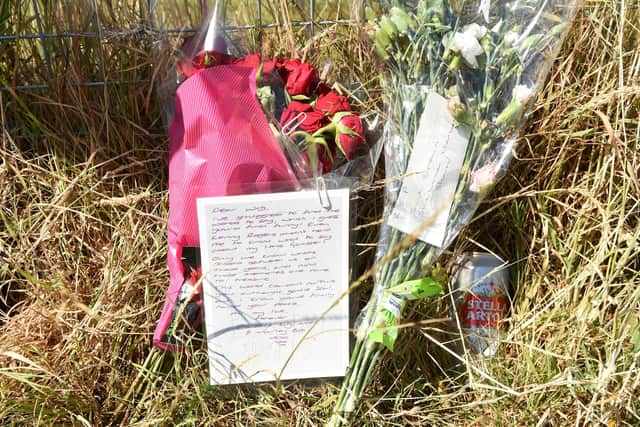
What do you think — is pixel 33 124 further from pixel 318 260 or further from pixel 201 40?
pixel 318 260

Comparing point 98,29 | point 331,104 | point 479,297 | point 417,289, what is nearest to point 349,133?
point 331,104

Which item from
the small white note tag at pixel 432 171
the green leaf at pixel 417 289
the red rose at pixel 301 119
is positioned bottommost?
the green leaf at pixel 417 289

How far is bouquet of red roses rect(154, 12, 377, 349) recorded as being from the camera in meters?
1.31

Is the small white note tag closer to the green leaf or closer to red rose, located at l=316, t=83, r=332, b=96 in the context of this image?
the green leaf

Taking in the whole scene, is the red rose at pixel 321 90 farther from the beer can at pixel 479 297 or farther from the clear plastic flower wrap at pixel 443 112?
the beer can at pixel 479 297

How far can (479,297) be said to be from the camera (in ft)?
4.69

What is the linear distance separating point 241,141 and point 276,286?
1.02 ft

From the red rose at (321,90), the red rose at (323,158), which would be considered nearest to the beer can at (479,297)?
the red rose at (323,158)

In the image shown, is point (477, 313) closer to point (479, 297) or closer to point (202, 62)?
point (479, 297)

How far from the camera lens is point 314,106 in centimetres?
136

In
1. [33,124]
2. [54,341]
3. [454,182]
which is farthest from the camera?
[33,124]

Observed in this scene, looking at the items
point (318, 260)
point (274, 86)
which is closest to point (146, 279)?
point (318, 260)

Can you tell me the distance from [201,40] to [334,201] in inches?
18.3

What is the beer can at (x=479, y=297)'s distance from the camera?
1417mm
